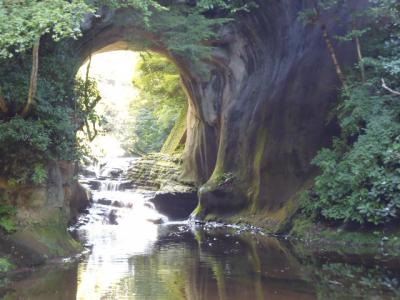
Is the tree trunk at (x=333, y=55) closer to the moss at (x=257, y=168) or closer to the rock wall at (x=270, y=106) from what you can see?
the rock wall at (x=270, y=106)

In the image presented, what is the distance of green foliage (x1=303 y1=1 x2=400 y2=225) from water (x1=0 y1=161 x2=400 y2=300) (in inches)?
51.9

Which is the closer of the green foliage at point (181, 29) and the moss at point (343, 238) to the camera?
the moss at point (343, 238)

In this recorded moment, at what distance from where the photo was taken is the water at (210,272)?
748 cm

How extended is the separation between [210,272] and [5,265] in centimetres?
347

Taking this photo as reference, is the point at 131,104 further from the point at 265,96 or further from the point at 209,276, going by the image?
the point at 209,276

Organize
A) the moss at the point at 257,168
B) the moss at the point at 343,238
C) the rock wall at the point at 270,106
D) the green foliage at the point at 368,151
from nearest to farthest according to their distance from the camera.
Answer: the moss at the point at 343,238, the green foliage at the point at 368,151, the rock wall at the point at 270,106, the moss at the point at 257,168

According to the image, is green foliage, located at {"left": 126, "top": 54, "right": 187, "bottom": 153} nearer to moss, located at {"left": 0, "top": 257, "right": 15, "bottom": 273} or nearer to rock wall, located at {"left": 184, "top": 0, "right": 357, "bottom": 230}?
rock wall, located at {"left": 184, "top": 0, "right": 357, "bottom": 230}

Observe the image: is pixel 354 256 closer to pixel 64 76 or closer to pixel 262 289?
pixel 262 289

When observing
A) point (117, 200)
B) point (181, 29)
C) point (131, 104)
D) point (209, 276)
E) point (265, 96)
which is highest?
point (131, 104)

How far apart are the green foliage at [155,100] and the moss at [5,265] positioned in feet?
30.0

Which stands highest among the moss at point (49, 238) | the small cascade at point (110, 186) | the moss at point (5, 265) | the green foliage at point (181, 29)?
the green foliage at point (181, 29)

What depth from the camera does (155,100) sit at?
1109 inches

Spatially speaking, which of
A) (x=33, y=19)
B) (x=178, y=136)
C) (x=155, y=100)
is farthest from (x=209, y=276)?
(x=155, y=100)

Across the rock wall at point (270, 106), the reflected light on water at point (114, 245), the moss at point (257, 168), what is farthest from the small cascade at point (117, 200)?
the moss at point (257, 168)
